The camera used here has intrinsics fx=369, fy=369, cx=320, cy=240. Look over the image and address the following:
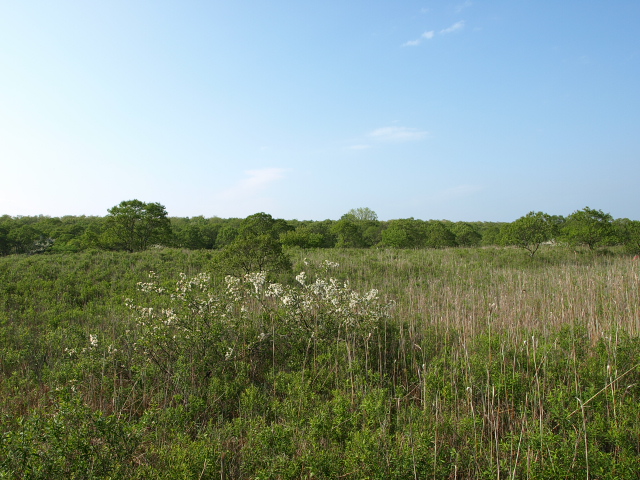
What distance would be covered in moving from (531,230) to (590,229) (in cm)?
271

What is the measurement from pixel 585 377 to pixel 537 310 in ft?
12.1

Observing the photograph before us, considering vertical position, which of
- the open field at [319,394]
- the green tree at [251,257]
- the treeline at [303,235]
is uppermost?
the treeline at [303,235]

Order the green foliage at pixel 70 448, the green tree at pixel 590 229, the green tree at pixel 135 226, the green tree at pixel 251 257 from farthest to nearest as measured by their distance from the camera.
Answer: the green tree at pixel 135 226 < the green tree at pixel 590 229 < the green tree at pixel 251 257 < the green foliage at pixel 70 448

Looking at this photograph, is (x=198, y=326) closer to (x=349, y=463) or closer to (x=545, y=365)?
(x=349, y=463)

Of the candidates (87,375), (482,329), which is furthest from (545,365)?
(87,375)

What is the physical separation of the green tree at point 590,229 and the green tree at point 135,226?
80.0 ft

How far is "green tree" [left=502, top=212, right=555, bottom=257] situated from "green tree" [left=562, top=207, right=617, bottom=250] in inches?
47.0

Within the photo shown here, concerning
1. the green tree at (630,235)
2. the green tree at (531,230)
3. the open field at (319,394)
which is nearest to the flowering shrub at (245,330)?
the open field at (319,394)

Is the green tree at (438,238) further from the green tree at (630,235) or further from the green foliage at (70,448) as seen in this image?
the green foliage at (70,448)

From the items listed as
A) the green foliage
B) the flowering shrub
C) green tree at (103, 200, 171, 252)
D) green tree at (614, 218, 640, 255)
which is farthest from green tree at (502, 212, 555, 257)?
green tree at (103, 200, 171, 252)

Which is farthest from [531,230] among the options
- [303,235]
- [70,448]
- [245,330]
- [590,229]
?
[70,448]

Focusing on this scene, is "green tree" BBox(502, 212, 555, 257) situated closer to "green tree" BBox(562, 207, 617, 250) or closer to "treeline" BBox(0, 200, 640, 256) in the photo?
"treeline" BBox(0, 200, 640, 256)

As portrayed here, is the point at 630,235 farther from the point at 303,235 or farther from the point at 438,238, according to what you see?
the point at 303,235

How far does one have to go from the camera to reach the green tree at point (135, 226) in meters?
24.2
